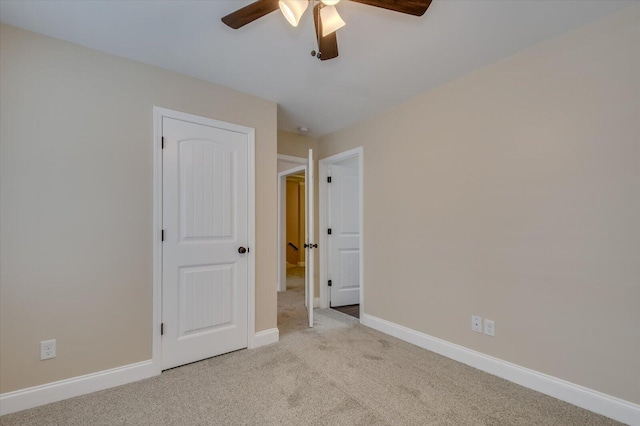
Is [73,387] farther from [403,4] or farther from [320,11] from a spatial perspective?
[403,4]

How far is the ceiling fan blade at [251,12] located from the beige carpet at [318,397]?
2251mm

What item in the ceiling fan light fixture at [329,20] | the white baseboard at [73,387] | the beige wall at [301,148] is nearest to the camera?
the ceiling fan light fixture at [329,20]

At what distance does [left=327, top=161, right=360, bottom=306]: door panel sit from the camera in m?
4.12

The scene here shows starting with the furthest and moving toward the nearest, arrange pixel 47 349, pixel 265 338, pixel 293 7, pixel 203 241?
pixel 265 338 < pixel 203 241 < pixel 47 349 < pixel 293 7

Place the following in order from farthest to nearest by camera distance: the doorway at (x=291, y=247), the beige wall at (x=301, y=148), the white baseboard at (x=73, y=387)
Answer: the beige wall at (x=301, y=148), the doorway at (x=291, y=247), the white baseboard at (x=73, y=387)

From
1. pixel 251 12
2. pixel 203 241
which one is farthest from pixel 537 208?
pixel 203 241

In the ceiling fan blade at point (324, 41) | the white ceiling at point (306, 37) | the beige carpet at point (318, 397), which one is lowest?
the beige carpet at point (318, 397)

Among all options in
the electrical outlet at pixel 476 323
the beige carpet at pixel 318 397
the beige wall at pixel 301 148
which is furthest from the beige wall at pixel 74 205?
the electrical outlet at pixel 476 323

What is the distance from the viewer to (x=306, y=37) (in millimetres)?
1998

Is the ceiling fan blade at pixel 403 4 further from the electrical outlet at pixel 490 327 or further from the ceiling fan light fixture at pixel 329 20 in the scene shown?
the electrical outlet at pixel 490 327

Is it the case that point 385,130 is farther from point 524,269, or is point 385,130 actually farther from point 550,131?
point 524,269

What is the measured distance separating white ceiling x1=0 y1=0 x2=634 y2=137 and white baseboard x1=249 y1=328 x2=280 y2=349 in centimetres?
232

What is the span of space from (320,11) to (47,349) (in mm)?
2669

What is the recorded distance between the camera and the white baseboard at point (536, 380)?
1.71m
